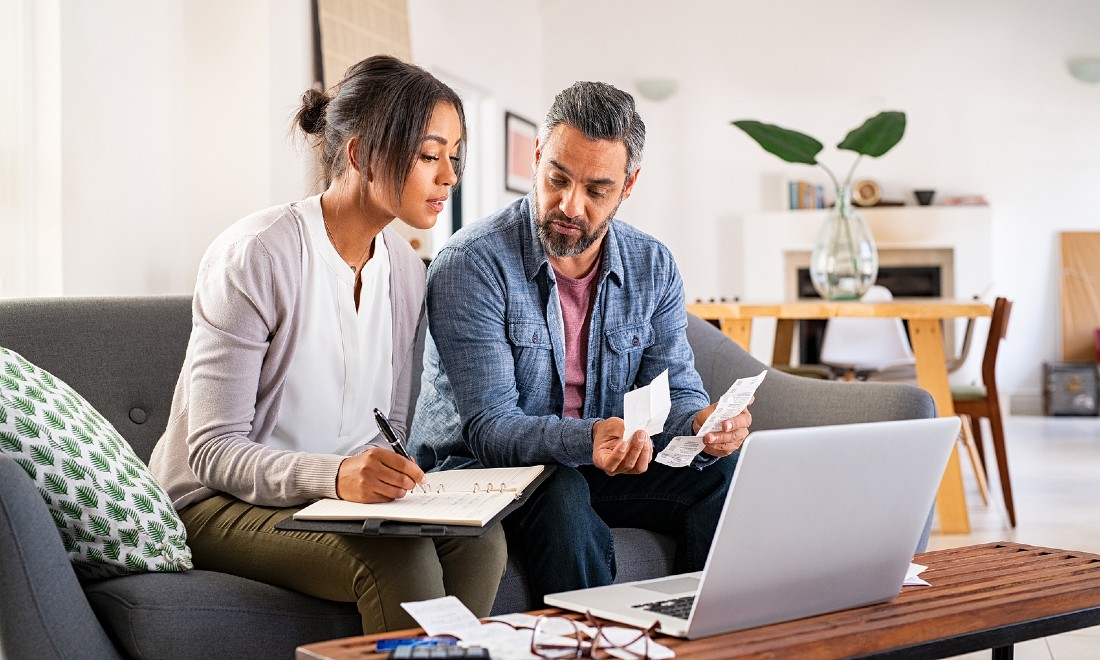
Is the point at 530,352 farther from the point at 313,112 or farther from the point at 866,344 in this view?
the point at 866,344

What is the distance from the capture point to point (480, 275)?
200cm

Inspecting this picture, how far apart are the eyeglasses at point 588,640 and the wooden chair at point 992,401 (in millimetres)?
3172

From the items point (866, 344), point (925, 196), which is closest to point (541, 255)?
point (866, 344)

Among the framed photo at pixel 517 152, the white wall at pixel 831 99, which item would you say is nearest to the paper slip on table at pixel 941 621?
the white wall at pixel 831 99

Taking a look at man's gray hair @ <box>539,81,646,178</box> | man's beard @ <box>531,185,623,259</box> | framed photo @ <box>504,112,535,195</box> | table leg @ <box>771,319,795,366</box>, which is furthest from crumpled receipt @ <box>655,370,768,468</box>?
framed photo @ <box>504,112,535,195</box>

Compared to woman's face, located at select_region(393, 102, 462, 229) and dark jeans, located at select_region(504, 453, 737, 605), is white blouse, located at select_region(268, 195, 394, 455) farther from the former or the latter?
dark jeans, located at select_region(504, 453, 737, 605)

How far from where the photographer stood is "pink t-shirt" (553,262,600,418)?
211 cm

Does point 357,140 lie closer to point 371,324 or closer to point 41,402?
point 371,324

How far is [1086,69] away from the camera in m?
7.72

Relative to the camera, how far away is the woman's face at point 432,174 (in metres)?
1.79

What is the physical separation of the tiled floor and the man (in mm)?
978

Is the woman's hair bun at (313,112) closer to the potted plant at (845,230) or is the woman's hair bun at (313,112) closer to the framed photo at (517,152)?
the potted plant at (845,230)

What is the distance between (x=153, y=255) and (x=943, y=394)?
109 inches

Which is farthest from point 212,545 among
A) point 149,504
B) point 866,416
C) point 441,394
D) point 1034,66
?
point 1034,66
